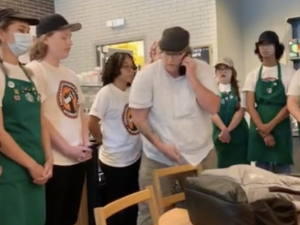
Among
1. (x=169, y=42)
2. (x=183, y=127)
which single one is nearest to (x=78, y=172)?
(x=183, y=127)

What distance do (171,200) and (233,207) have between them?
0.92m

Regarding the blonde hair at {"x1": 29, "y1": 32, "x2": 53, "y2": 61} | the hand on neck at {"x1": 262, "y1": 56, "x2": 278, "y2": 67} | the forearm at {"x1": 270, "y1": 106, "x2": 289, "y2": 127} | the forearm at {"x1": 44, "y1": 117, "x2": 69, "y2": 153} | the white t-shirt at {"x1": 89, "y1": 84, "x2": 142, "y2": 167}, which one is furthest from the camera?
the hand on neck at {"x1": 262, "y1": 56, "x2": 278, "y2": 67}

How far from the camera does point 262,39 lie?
11.7 ft

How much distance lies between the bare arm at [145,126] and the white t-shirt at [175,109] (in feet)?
0.09

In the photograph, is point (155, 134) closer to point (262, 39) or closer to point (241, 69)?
point (262, 39)

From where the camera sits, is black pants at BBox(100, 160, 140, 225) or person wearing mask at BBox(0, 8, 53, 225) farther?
black pants at BBox(100, 160, 140, 225)

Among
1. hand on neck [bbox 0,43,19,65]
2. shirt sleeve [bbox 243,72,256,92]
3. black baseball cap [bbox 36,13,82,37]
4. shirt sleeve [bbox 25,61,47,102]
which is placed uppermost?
black baseball cap [bbox 36,13,82,37]

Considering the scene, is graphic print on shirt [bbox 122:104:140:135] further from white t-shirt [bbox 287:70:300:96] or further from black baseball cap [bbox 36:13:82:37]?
white t-shirt [bbox 287:70:300:96]

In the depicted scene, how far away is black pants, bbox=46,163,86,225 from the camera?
7.79 feet

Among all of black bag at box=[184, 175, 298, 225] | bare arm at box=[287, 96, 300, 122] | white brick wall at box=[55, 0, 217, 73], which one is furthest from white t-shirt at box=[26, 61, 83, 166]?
white brick wall at box=[55, 0, 217, 73]

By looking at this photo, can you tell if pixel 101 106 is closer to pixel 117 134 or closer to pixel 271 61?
pixel 117 134

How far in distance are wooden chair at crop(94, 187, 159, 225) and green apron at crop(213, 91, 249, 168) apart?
7.34ft

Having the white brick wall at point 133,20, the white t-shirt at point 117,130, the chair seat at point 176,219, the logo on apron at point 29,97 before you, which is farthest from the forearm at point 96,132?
the white brick wall at point 133,20

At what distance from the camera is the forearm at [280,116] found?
3461mm
